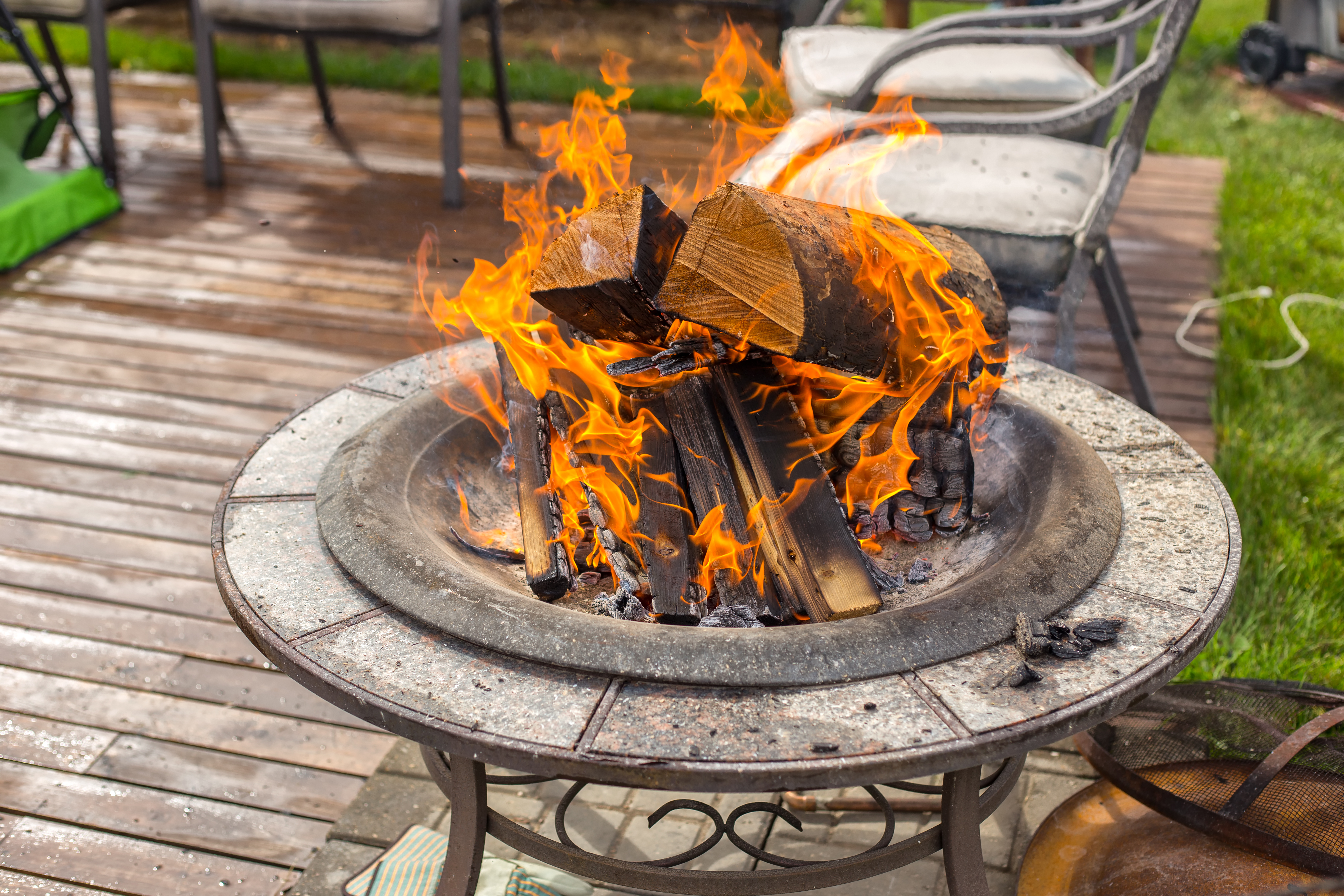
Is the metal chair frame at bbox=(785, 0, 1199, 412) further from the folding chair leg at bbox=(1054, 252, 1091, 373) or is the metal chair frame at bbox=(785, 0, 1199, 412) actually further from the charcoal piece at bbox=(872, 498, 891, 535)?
the charcoal piece at bbox=(872, 498, 891, 535)

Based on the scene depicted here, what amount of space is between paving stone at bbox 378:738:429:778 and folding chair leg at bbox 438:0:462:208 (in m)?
2.71

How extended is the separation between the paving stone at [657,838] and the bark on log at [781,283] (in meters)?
0.85

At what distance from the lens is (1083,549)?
4.27ft

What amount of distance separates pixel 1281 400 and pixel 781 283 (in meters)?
2.37

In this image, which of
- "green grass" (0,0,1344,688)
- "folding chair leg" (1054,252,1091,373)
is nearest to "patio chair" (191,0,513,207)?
"green grass" (0,0,1344,688)

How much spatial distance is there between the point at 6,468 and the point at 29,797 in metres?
1.20

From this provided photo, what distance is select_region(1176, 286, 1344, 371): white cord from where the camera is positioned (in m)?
3.19

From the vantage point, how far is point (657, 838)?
5.78 ft

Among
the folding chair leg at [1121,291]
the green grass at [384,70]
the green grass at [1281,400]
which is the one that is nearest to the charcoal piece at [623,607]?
the green grass at [1281,400]

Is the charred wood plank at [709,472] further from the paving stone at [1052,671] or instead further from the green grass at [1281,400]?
the green grass at [1281,400]

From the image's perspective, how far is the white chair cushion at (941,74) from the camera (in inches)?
125

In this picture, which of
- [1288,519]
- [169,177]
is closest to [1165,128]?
[1288,519]

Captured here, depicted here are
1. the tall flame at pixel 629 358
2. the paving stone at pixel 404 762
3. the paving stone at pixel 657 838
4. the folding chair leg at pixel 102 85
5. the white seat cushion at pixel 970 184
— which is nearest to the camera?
the tall flame at pixel 629 358

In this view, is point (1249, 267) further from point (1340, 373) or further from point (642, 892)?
point (642, 892)
